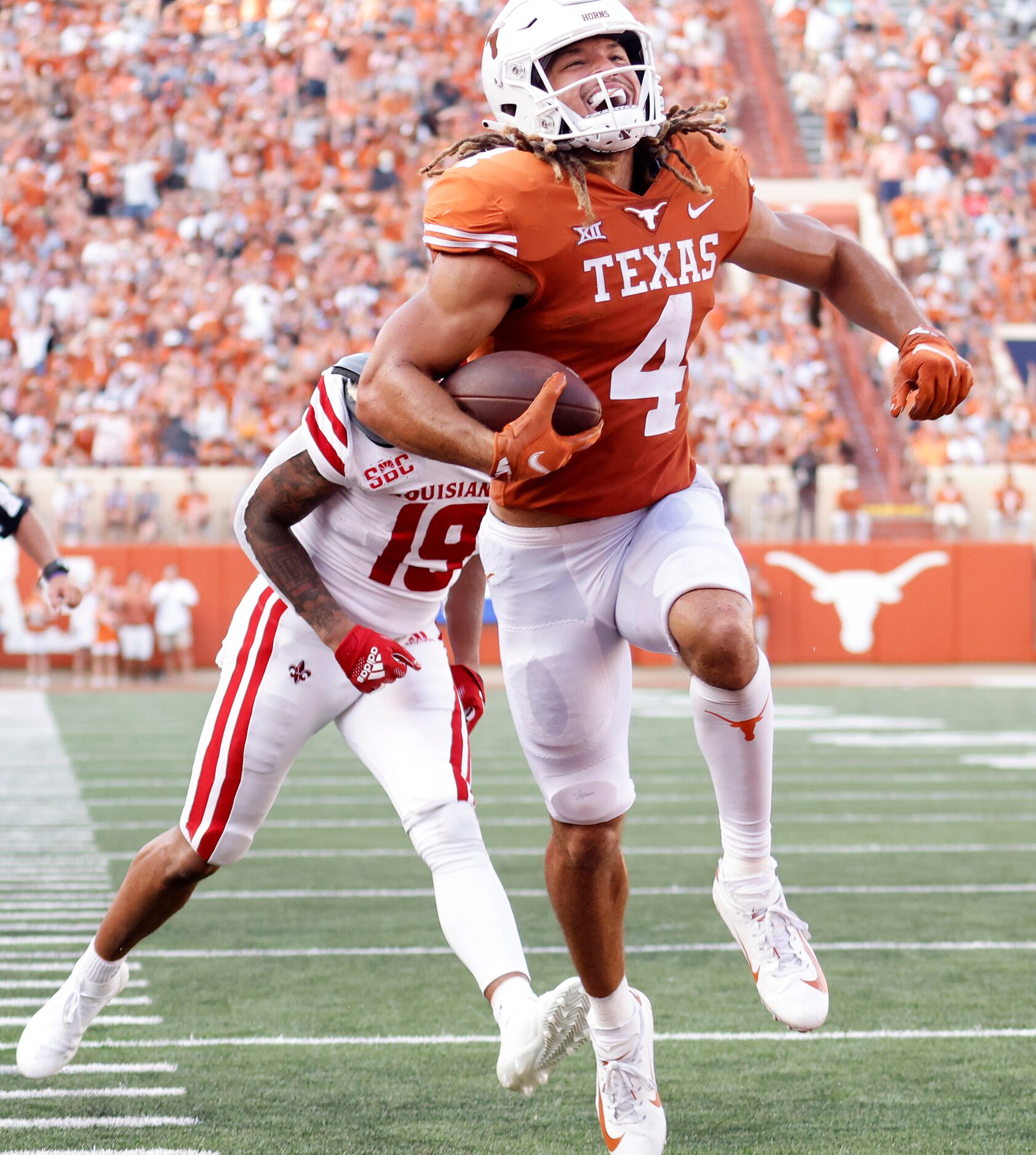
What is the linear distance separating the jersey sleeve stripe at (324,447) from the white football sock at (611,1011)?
1187 mm

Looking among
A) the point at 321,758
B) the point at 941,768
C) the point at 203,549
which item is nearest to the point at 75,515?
the point at 203,549

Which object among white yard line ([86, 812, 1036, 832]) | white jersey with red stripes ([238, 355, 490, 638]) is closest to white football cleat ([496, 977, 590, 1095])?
white jersey with red stripes ([238, 355, 490, 638])

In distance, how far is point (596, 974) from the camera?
3352 mm

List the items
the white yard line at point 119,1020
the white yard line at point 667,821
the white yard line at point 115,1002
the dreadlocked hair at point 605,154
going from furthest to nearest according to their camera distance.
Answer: the white yard line at point 667,821 → the white yard line at point 115,1002 → the white yard line at point 119,1020 → the dreadlocked hair at point 605,154

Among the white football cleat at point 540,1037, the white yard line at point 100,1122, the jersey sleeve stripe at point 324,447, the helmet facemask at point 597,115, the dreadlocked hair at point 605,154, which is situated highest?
the helmet facemask at point 597,115

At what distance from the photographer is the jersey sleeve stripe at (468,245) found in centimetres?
288

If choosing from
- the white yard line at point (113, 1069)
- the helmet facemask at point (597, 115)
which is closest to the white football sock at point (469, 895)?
the white yard line at point (113, 1069)

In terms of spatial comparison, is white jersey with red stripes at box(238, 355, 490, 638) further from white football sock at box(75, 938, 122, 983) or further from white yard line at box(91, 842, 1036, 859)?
white yard line at box(91, 842, 1036, 859)

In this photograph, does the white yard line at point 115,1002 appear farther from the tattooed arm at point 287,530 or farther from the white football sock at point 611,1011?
the white football sock at point 611,1011

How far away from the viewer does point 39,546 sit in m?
4.70

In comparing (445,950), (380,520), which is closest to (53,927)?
(445,950)

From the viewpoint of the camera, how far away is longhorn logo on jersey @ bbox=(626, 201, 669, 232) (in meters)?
3.06

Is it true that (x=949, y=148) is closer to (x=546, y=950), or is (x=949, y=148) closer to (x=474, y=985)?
(x=546, y=950)

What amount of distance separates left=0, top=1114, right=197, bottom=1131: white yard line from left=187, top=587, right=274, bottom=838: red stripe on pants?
58 cm
